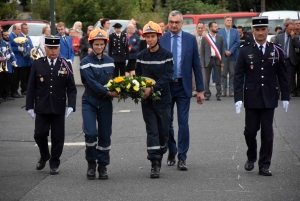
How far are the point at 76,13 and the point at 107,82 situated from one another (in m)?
27.1

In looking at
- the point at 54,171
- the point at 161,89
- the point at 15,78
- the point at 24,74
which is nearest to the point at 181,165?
the point at 161,89

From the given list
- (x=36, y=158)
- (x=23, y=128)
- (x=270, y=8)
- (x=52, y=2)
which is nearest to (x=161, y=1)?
(x=270, y=8)

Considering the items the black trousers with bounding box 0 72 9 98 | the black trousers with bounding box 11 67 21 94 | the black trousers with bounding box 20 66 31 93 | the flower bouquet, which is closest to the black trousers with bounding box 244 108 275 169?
the flower bouquet

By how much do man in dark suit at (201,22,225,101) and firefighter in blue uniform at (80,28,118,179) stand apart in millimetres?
11226

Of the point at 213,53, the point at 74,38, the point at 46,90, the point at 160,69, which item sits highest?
the point at 160,69

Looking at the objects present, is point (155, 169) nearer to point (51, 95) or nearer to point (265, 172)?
point (265, 172)

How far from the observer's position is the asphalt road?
942 cm

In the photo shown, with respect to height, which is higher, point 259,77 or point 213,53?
point 259,77

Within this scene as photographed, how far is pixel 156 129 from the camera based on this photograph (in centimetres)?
1074

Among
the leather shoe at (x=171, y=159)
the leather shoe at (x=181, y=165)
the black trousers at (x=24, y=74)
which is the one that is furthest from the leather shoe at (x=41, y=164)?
the black trousers at (x=24, y=74)

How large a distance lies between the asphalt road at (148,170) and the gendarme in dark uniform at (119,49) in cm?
749

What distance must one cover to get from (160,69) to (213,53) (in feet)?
36.5

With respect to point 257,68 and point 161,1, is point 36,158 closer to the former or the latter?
point 257,68

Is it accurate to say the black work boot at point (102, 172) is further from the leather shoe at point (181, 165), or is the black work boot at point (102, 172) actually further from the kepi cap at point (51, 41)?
the kepi cap at point (51, 41)
